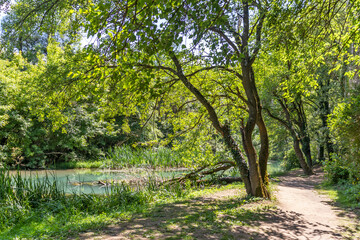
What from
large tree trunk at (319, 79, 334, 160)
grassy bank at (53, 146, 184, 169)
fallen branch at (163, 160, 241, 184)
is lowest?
fallen branch at (163, 160, 241, 184)

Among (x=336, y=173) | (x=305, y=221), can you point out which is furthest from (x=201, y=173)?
(x=336, y=173)

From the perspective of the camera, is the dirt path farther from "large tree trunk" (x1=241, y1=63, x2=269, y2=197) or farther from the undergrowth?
the undergrowth

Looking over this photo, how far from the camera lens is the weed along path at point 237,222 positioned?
4.25 metres

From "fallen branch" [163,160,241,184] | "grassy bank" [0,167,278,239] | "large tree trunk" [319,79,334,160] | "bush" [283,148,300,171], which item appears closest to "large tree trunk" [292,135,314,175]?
"large tree trunk" [319,79,334,160]

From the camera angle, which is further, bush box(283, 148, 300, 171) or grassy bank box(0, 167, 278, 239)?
bush box(283, 148, 300, 171)

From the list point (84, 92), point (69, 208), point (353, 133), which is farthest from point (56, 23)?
point (353, 133)

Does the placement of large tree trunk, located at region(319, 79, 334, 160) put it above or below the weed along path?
above

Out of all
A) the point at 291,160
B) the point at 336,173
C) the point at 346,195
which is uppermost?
the point at 336,173

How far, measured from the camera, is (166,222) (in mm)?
4887

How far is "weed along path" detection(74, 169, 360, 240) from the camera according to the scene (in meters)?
4.25

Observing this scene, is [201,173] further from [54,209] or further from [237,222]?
[54,209]

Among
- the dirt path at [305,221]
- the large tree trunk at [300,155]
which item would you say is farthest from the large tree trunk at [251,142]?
the large tree trunk at [300,155]

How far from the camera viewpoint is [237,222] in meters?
4.93

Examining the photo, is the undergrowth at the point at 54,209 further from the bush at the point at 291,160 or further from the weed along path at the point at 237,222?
the bush at the point at 291,160
